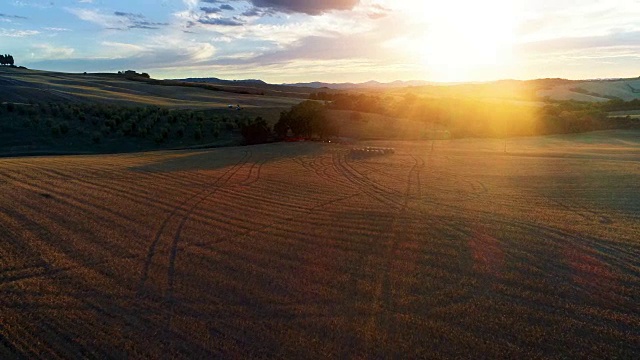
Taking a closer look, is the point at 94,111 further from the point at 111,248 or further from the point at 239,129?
the point at 111,248

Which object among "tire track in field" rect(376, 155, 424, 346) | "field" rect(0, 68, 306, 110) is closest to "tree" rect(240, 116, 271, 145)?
"field" rect(0, 68, 306, 110)

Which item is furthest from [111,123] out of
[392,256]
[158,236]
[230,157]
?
[392,256]

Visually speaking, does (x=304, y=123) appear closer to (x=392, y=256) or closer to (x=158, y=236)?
(x=158, y=236)

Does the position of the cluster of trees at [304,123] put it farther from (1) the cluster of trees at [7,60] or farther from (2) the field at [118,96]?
(1) the cluster of trees at [7,60]

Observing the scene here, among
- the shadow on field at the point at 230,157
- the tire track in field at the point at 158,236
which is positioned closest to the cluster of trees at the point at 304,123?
the shadow on field at the point at 230,157

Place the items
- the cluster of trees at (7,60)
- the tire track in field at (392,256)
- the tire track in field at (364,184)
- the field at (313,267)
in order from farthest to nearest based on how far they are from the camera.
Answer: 1. the cluster of trees at (7,60)
2. the tire track in field at (364,184)
3. the tire track in field at (392,256)
4. the field at (313,267)

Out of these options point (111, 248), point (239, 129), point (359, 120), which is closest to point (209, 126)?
point (239, 129)
